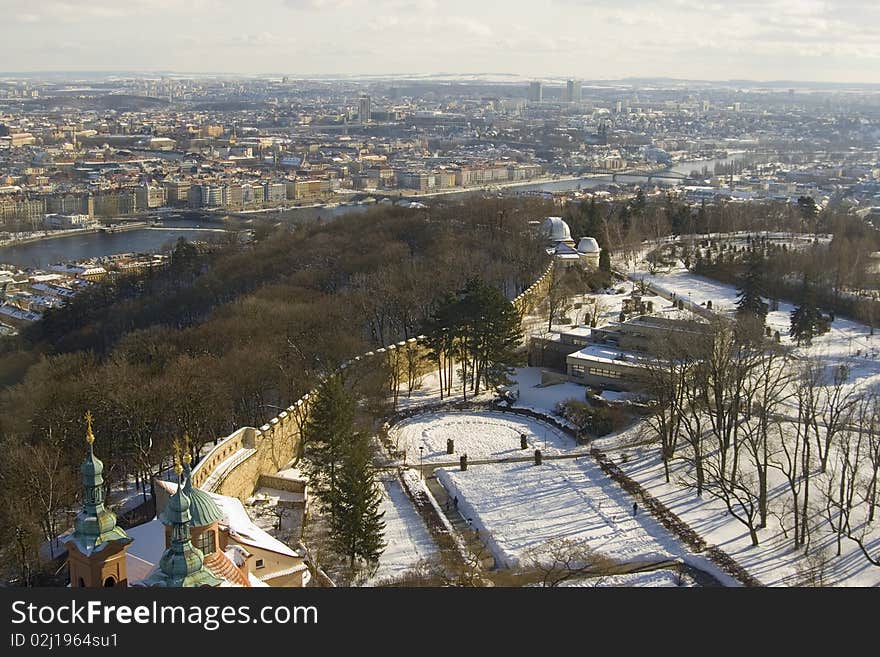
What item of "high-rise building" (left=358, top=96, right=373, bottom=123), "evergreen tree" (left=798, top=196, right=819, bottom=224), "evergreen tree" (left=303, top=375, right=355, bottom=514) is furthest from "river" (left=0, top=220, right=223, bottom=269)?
"high-rise building" (left=358, top=96, right=373, bottom=123)

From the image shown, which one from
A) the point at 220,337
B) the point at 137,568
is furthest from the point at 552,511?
the point at 220,337

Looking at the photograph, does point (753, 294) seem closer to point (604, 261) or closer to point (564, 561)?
point (604, 261)

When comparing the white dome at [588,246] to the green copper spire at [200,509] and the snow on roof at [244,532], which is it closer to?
the snow on roof at [244,532]

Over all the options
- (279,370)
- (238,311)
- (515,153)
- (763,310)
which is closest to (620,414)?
(279,370)

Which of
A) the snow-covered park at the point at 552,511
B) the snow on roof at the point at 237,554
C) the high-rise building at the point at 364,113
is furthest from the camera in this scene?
the high-rise building at the point at 364,113

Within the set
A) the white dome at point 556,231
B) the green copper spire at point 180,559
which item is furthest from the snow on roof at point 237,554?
the white dome at point 556,231

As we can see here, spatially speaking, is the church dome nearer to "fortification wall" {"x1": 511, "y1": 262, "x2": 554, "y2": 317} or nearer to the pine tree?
the pine tree

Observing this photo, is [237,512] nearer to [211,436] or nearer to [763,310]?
[211,436]
